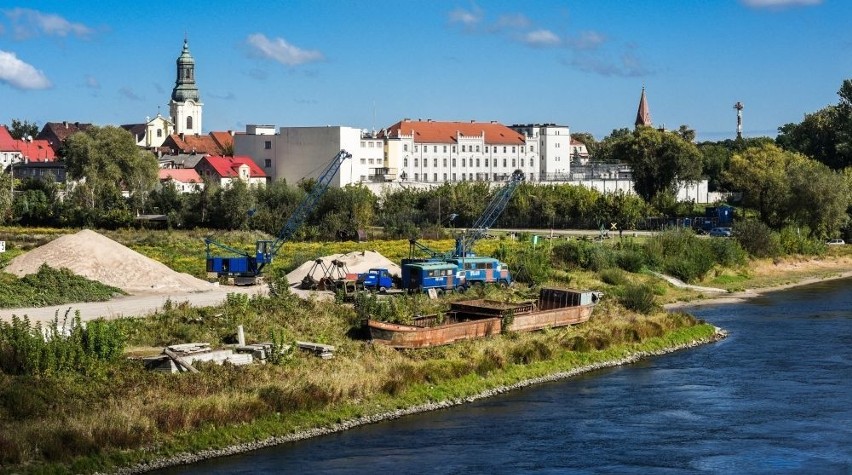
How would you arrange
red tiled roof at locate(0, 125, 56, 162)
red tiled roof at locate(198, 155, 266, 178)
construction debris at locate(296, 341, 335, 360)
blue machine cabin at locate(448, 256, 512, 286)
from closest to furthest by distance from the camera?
construction debris at locate(296, 341, 335, 360) → blue machine cabin at locate(448, 256, 512, 286) → red tiled roof at locate(198, 155, 266, 178) → red tiled roof at locate(0, 125, 56, 162)

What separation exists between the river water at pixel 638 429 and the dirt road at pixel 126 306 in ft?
44.0

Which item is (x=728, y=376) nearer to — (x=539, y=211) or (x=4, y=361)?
(x=4, y=361)

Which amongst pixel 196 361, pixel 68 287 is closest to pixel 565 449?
pixel 196 361

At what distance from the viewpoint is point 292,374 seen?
107 ft

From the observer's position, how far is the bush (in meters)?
75.4

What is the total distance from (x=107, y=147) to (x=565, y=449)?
76.4 m

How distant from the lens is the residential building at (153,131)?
141 metres

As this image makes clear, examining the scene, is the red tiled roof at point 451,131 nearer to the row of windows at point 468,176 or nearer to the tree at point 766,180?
the row of windows at point 468,176

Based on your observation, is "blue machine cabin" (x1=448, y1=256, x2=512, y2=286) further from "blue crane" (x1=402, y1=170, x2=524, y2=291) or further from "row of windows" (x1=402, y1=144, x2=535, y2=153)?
"row of windows" (x1=402, y1=144, x2=535, y2=153)

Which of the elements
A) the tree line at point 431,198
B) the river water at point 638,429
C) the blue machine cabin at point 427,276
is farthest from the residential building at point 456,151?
the river water at point 638,429

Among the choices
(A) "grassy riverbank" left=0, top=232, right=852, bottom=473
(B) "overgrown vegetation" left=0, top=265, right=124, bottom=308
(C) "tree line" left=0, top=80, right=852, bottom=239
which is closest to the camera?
(A) "grassy riverbank" left=0, top=232, right=852, bottom=473

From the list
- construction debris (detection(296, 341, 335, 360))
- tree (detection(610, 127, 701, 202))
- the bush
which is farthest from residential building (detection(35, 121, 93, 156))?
construction debris (detection(296, 341, 335, 360))

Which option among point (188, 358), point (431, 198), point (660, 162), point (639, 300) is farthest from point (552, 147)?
point (188, 358)

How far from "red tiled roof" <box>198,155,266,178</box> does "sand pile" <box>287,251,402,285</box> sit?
4746cm
